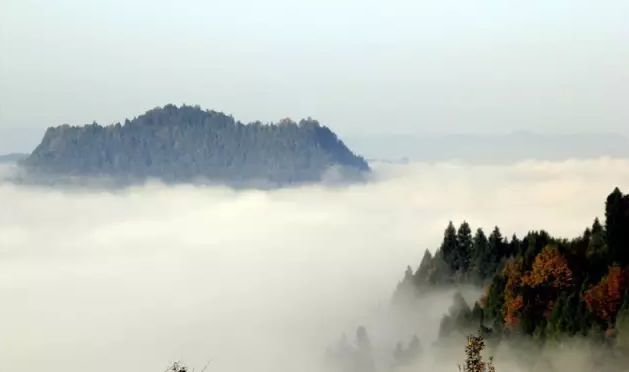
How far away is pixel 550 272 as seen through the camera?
123 metres

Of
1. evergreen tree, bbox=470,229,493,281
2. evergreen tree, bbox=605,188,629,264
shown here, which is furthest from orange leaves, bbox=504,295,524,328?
evergreen tree, bbox=470,229,493,281

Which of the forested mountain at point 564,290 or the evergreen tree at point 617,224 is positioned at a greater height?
the evergreen tree at point 617,224

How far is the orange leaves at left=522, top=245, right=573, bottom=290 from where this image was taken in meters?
121

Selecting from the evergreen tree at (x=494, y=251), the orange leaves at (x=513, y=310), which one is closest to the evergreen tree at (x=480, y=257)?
the evergreen tree at (x=494, y=251)

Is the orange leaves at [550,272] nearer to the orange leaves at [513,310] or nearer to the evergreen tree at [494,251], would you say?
the orange leaves at [513,310]

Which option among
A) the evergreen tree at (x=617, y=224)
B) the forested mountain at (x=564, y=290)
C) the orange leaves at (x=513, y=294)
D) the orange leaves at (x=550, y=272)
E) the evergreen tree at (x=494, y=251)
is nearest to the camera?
the forested mountain at (x=564, y=290)

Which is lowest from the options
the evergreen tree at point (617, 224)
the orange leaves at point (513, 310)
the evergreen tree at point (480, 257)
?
the orange leaves at point (513, 310)

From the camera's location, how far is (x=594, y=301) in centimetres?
11181

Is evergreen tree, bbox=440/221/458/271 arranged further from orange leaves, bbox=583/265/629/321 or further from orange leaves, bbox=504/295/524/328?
orange leaves, bbox=583/265/629/321

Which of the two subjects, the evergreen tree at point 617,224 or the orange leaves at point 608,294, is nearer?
the orange leaves at point 608,294

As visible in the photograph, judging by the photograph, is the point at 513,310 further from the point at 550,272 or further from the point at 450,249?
the point at 450,249

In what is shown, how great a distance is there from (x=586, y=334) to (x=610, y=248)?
1821 centimetres

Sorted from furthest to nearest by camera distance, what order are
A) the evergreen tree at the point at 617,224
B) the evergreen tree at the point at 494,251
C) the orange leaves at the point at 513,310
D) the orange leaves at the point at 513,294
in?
the evergreen tree at the point at 494,251 < the orange leaves at the point at 513,294 < the orange leaves at the point at 513,310 < the evergreen tree at the point at 617,224

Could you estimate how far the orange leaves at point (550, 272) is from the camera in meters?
121
